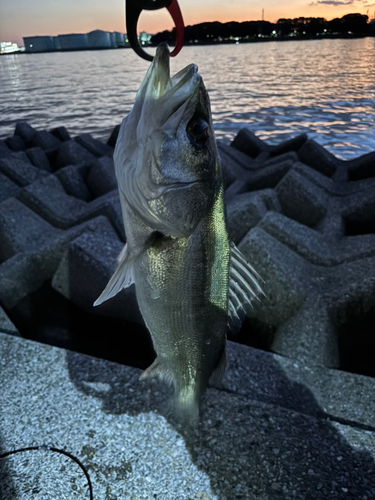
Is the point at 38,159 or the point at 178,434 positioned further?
the point at 38,159

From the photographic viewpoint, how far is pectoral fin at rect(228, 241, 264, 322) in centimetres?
177

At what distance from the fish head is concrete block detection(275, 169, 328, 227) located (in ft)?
14.4

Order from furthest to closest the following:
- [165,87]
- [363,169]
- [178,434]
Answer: [363,169] → [178,434] → [165,87]

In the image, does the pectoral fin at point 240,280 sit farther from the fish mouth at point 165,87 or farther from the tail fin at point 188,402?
the fish mouth at point 165,87

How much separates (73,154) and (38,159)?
2.83 ft

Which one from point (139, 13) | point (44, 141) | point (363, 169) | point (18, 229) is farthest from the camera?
point (44, 141)

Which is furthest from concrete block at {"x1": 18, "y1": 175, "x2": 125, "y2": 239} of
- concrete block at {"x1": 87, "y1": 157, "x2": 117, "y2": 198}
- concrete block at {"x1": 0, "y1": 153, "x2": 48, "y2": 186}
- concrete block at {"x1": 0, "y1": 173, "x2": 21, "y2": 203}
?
concrete block at {"x1": 87, "y1": 157, "x2": 117, "y2": 198}

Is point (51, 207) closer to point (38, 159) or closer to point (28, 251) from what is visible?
point (28, 251)

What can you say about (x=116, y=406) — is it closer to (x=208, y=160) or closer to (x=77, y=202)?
(x=208, y=160)

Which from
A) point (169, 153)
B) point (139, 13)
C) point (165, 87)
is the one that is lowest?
point (169, 153)

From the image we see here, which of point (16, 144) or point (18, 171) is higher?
point (18, 171)

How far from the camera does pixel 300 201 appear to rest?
222 inches

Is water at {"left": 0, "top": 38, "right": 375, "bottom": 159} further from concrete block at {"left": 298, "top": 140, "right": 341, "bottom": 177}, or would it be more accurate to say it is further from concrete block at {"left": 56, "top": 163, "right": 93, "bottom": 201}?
concrete block at {"left": 56, "top": 163, "right": 93, "bottom": 201}

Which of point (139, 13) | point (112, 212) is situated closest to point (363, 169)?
point (112, 212)
